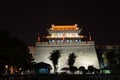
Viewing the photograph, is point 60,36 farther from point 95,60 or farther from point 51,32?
point 95,60

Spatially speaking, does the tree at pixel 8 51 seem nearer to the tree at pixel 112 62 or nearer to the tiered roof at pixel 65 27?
the tree at pixel 112 62

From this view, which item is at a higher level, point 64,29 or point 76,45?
point 64,29

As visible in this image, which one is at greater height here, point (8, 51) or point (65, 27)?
point (65, 27)

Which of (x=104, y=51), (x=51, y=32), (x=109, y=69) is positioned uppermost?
(x=51, y=32)

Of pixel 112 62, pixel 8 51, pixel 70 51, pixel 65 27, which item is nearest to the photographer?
pixel 8 51

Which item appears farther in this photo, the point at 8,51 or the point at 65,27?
the point at 65,27

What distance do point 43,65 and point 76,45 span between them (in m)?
29.7

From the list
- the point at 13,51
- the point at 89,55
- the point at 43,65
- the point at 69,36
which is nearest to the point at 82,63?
the point at 89,55

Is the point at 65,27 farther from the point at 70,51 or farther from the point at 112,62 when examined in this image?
the point at 112,62

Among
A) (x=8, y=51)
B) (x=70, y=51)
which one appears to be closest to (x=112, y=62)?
(x=70, y=51)

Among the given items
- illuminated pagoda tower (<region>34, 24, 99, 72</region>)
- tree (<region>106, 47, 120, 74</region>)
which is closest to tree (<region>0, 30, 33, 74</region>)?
tree (<region>106, 47, 120, 74</region>)

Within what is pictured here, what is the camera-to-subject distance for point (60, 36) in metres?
82.2

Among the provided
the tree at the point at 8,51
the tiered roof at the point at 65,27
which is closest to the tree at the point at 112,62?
the tiered roof at the point at 65,27

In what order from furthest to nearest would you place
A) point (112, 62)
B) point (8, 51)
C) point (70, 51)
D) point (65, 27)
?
1. point (65, 27)
2. point (70, 51)
3. point (112, 62)
4. point (8, 51)
